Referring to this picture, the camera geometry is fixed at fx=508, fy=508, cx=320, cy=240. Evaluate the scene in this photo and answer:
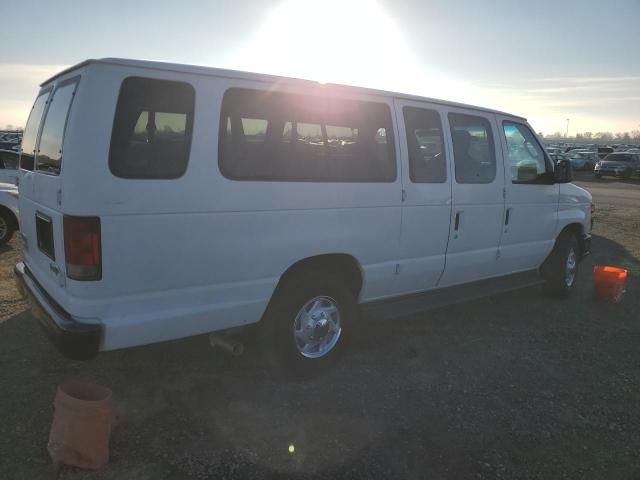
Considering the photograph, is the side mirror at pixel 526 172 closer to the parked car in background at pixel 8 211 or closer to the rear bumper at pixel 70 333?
the rear bumper at pixel 70 333

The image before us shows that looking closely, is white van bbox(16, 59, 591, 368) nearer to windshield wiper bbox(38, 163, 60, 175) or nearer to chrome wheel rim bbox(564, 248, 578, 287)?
windshield wiper bbox(38, 163, 60, 175)

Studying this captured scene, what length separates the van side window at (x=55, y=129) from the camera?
302 cm

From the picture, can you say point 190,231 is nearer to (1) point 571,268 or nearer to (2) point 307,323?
(2) point 307,323

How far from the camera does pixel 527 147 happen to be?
5.59 m

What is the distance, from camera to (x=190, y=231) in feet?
10.1

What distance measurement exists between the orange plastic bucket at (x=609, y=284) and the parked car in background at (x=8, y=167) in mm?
9384

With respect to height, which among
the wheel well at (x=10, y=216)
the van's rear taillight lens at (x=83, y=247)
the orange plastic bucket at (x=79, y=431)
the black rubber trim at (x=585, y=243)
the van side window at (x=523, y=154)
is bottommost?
the orange plastic bucket at (x=79, y=431)

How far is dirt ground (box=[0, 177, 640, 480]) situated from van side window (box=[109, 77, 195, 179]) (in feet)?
5.36

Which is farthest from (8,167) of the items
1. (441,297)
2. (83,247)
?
(441,297)

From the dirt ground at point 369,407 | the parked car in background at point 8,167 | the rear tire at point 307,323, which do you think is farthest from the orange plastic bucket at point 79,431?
the parked car in background at point 8,167

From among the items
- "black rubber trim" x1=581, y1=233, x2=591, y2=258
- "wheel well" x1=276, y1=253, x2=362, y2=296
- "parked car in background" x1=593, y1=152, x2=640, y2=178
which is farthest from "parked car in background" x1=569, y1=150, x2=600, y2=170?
"wheel well" x1=276, y1=253, x2=362, y2=296

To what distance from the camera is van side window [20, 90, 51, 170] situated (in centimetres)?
368

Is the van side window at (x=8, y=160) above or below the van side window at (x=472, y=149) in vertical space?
below

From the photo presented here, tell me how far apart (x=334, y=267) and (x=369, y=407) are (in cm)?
106
